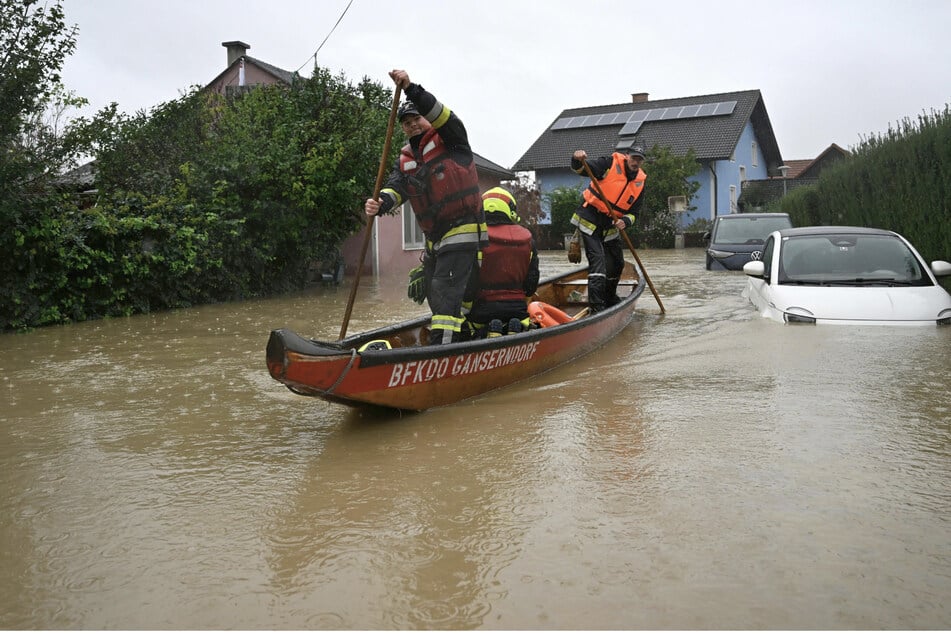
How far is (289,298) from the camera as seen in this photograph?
52.1 feet

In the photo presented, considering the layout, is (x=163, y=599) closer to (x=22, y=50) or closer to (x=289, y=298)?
(x=22, y=50)

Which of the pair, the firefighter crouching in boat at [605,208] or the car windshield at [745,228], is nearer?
Answer: the firefighter crouching in boat at [605,208]

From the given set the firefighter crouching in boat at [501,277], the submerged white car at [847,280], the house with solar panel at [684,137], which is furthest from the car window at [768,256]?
the house with solar panel at [684,137]

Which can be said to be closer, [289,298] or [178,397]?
[178,397]

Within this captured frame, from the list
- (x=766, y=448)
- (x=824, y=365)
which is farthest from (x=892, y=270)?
(x=766, y=448)

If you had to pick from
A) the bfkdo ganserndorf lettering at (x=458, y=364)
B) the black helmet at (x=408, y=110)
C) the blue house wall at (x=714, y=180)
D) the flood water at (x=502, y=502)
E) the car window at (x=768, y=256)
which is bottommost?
the flood water at (x=502, y=502)

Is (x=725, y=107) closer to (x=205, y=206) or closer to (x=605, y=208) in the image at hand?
(x=205, y=206)

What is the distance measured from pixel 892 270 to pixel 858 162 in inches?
303

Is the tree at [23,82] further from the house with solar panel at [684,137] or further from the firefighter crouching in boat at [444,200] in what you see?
the house with solar panel at [684,137]

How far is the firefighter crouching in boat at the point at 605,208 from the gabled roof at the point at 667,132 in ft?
101

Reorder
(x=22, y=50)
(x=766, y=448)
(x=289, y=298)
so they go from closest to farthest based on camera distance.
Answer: (x=766, y=448), (x=22, y=50), (x=289, y=298)

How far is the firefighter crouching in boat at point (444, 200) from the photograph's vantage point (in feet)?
21.2

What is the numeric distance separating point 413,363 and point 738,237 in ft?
51.2

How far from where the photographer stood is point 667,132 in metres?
42.1
